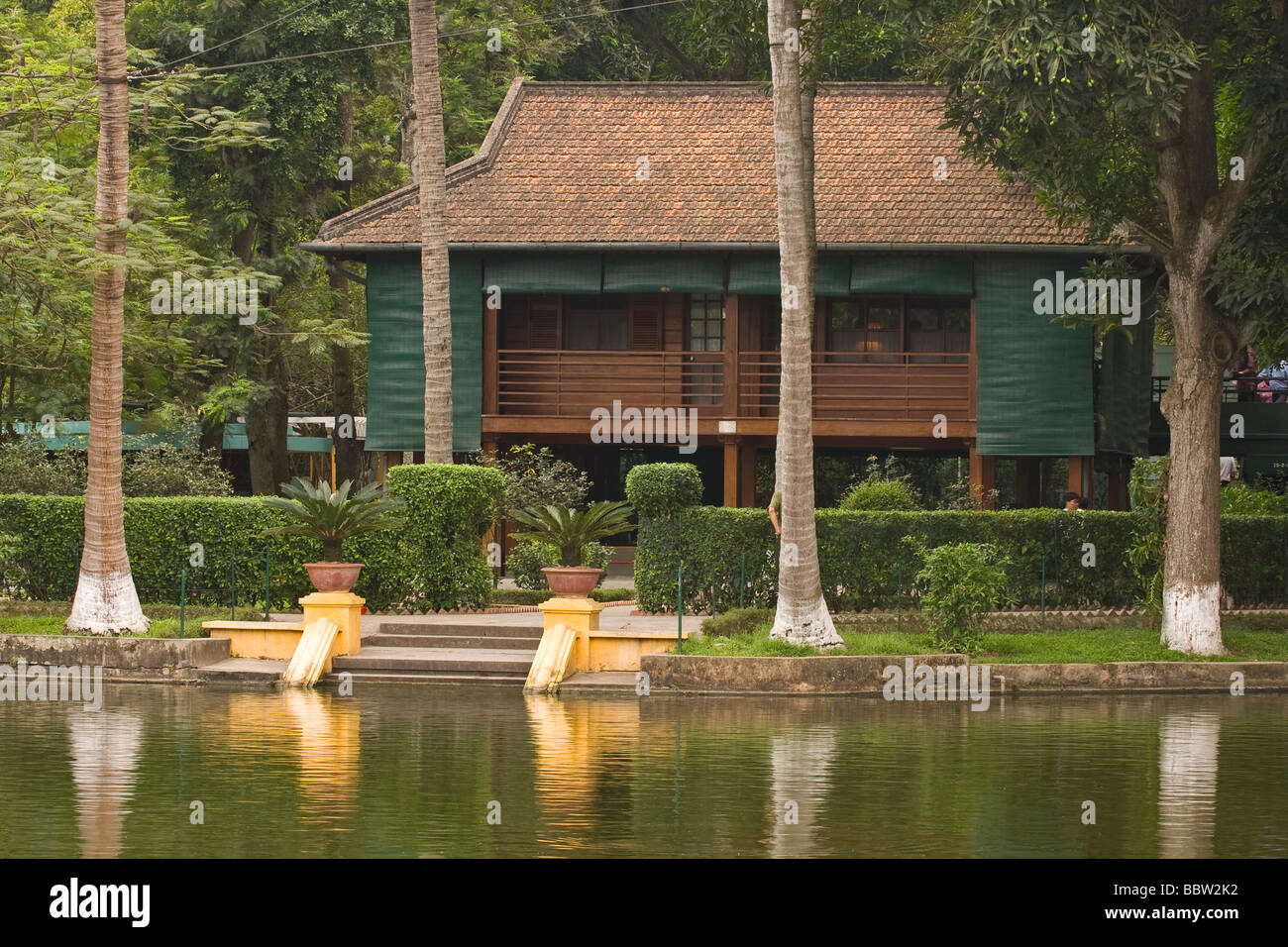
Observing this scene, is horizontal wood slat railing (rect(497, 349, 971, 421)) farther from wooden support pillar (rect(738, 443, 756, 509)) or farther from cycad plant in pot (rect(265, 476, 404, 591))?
cycad plant in pot (rect(265, 476, 404, 591))

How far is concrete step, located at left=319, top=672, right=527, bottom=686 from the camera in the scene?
19453mm

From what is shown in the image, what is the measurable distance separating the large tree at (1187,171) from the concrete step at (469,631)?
25.8ft

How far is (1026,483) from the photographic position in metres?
32.0

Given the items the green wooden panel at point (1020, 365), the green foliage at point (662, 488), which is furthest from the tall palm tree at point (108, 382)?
the green wooden panel at point (1020, 365)

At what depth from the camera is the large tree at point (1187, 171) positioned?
19734 millimetres

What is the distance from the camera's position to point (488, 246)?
28.3m

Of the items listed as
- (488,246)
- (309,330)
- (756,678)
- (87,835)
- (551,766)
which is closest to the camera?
(87,835)

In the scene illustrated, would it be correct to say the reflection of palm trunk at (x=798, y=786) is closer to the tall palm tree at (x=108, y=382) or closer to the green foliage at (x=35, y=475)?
the tall palm tree at (x=108, y=382)

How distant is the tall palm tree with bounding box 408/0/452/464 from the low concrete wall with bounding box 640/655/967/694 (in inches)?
308

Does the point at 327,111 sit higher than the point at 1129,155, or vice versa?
the point at 327,111

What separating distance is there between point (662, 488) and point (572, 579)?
2681 millimetres
